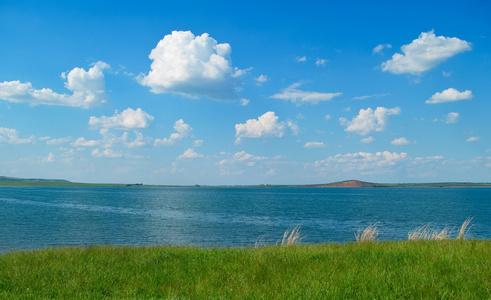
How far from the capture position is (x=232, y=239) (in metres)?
33.8

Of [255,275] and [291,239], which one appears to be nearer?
[255,275]

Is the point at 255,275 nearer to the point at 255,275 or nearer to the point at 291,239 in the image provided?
the point at 255,275

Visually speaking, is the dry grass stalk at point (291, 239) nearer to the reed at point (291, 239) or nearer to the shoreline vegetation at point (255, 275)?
the reed at point (291, 239)

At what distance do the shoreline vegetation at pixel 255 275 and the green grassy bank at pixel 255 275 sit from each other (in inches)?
0.9

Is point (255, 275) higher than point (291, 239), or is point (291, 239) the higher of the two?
point (255, 275)

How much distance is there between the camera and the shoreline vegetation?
747cm

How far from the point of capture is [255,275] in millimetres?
A: 8938

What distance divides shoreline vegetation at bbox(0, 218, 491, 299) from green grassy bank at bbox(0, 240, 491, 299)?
0.02 meters

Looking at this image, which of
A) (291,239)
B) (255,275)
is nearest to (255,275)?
(255,275)

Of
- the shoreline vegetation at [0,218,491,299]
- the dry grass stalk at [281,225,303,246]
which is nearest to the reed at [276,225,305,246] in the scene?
the dry grass stalk at [281,225,303,246]

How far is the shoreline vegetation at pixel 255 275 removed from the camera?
7.47 metres

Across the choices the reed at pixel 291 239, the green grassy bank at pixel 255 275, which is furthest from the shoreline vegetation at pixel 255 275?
the reed at pixel 291 239

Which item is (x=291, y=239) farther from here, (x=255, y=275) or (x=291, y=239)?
(x=255, y=275)

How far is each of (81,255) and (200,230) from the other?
29.0m
